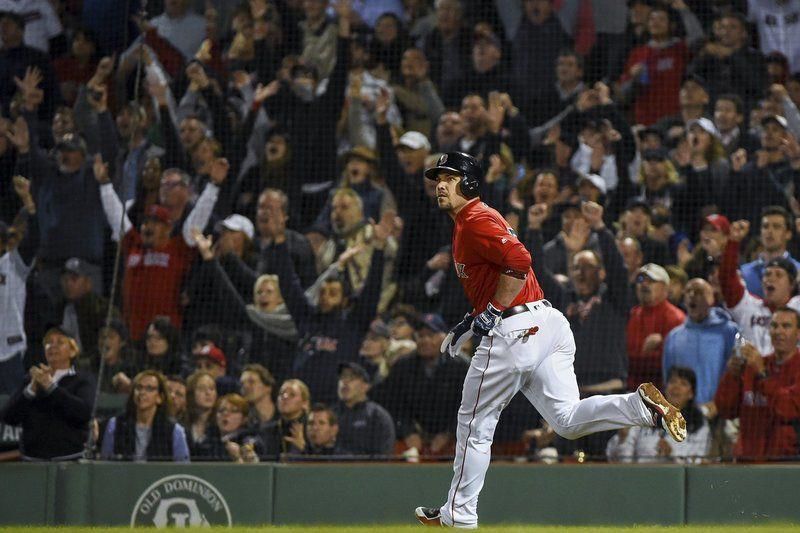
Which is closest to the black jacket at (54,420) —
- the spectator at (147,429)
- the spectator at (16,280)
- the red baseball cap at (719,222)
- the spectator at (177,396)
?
the spectator at (147,429)

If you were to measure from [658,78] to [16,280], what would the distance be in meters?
5.40

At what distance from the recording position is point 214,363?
29.7ft

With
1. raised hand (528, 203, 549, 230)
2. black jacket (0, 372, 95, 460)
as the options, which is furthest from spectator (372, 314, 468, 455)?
black jacket (0, 372, 95, 460)

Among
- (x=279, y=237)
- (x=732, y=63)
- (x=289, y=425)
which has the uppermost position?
(x=732, y=63)

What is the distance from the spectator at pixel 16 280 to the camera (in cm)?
917

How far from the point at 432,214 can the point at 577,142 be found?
131cm

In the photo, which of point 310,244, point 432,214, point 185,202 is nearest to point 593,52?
point 432,214

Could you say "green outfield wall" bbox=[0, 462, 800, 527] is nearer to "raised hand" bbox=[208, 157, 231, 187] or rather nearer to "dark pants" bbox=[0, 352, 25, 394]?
"dark pants" bbox=[0, 352, 25, 394]

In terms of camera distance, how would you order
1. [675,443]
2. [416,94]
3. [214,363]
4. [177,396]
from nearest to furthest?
[675,443] → [177,396] → [214,363] → [416,94]

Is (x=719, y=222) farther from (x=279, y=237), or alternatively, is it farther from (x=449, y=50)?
(x=279, y=237)

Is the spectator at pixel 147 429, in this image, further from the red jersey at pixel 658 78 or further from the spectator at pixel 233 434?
the red jersey at pixel 658 78

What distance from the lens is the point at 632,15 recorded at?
33.0ft

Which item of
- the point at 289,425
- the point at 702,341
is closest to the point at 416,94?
the point at 289,425

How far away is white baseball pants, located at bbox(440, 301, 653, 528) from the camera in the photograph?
18.2 feet
